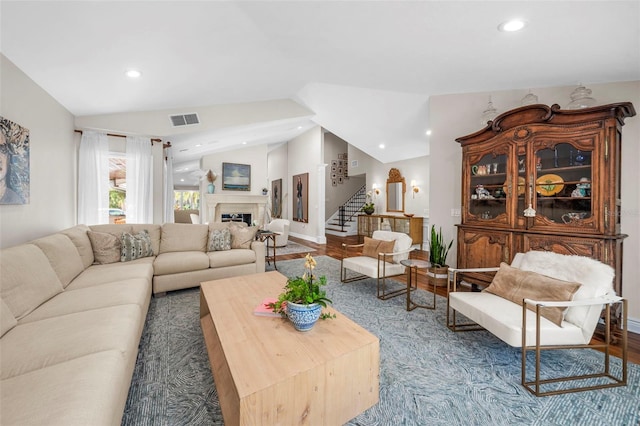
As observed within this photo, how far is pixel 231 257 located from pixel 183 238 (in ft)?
2.64

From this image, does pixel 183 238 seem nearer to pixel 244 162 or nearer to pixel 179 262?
pixel 179 262

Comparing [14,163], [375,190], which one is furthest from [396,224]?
[14,163]

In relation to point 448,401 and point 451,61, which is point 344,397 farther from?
point 451,61

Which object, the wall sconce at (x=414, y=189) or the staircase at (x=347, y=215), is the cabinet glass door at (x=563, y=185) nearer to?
the wall sconce at (x=414, y=189)

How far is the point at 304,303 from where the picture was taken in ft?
5.47

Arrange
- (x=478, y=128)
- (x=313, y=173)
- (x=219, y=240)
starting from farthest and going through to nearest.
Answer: (x=313, y=173) < (x=219, y=240) < (x=478, y=128)

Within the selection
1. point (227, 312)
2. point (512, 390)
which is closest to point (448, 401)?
point (512, 390)

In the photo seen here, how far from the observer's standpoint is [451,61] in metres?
2.74

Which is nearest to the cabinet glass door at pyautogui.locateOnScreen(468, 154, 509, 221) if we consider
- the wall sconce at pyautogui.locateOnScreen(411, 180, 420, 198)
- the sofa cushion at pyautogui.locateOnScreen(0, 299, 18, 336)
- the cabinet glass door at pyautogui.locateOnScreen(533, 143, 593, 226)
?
→ the cabinet glass door at pyautogui.locateOnScreen(533, 143, 593, 226)

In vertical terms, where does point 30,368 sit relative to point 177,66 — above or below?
below

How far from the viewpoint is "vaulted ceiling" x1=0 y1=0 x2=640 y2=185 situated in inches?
75.1

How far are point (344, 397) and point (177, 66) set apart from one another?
3.43m

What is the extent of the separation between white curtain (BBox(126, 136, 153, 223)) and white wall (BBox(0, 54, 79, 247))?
2.12 feet

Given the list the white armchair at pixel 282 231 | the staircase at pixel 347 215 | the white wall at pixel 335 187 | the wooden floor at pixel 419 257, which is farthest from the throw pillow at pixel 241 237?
the staircase at pixel 347 215
